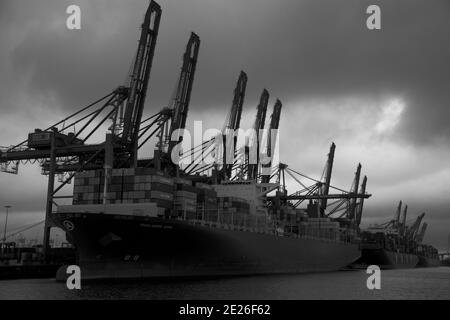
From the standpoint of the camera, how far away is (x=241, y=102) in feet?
275

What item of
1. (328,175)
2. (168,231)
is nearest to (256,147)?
(328,175)

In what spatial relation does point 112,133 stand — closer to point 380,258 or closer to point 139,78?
point 139,78

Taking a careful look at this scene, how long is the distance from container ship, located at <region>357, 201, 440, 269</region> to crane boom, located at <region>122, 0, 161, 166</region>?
68.9 meters

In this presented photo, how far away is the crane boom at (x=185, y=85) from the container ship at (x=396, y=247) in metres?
61.3

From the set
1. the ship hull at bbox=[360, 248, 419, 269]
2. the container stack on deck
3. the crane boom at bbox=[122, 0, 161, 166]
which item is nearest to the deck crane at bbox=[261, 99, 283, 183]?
the ship hull at bbox=[360, 248, 419, 269]

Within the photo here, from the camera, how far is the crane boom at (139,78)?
2297 inches

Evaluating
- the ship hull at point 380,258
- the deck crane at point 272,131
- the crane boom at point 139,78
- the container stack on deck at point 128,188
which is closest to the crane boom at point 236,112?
the deck crane at point 272,131

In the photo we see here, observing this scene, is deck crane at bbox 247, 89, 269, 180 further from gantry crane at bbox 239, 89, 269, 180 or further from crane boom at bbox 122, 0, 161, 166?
crane boom at bbox 122, 0, 161, 166

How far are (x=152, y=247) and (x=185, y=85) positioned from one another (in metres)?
31.1

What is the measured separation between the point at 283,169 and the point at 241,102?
19.4m

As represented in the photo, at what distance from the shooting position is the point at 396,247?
132 meters

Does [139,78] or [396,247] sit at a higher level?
[139,78]

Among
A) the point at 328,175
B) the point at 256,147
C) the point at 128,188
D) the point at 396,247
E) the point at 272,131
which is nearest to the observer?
the point at 128,188
